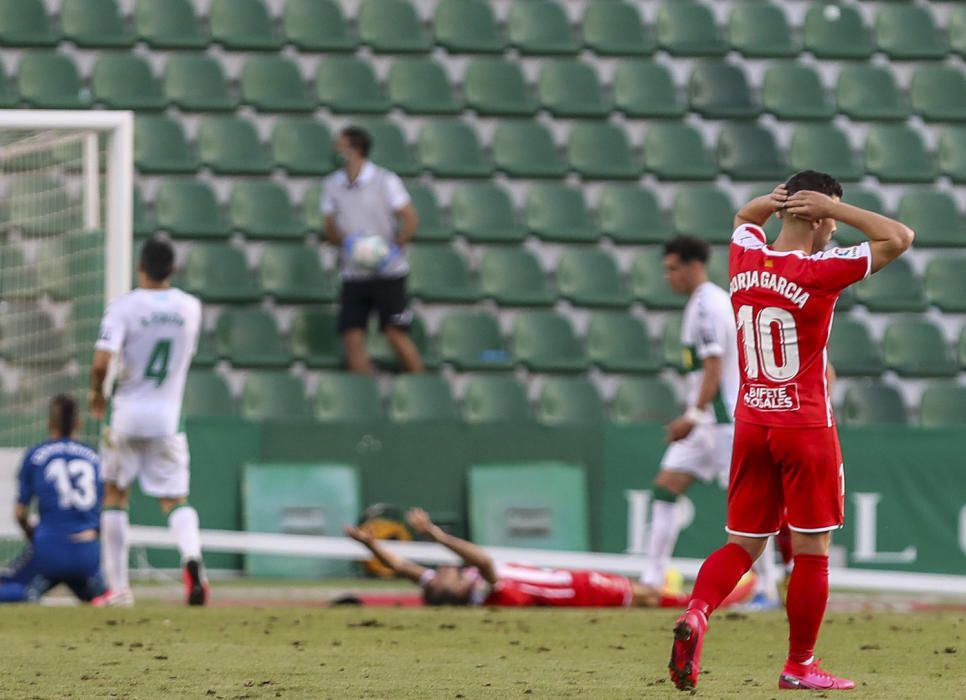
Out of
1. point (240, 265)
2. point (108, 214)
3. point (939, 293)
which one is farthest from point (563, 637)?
point (939, 293)

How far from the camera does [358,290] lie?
12867mm

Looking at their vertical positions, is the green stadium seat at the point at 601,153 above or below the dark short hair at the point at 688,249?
above

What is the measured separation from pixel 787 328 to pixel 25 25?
32.8 ft

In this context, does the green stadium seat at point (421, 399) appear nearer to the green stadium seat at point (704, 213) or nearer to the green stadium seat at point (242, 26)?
the green stadium seat at point (704, 213)

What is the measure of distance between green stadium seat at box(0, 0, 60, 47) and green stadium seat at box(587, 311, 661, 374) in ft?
16.5

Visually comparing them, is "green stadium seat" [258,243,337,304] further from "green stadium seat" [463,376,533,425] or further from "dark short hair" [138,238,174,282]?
"dark short hair" [138,238,174,282]

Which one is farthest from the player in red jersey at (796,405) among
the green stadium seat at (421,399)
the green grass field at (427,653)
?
the green stadium seat at (421,399)

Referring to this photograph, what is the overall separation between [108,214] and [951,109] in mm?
8079

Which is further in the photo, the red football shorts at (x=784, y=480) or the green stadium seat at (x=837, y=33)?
the green stadium seat at (x=837, y=33)

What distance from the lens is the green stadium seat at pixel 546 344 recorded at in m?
13.4

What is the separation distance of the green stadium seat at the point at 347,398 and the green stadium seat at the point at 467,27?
3.49 metres

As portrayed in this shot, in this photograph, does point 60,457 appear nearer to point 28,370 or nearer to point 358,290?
point 28,370

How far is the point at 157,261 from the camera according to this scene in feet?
32.1

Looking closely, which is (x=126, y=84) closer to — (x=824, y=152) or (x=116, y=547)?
(x=116, y=547)
